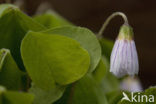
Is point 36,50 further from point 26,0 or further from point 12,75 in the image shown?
point 26,0

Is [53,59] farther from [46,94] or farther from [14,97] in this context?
[14,97]

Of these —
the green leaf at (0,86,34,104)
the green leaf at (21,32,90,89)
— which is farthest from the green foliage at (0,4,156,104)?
the green leaf at (0,86,34,104)

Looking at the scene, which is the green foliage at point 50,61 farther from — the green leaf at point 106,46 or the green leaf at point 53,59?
the green leaf at point 106,46

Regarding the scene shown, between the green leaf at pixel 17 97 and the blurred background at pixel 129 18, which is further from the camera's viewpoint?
the blurred background at pixel 129 18

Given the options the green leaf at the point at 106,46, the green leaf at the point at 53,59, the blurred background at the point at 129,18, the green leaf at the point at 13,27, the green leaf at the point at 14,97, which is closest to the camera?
the green leaf at the point at 14,97

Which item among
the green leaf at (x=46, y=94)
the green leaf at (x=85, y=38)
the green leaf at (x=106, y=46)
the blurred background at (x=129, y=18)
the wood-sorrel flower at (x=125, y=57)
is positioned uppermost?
the green leaf at (x=85, y=38)

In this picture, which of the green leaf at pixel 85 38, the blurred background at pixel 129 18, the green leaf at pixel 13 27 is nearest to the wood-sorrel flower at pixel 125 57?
the green leaf at pixel 85 38

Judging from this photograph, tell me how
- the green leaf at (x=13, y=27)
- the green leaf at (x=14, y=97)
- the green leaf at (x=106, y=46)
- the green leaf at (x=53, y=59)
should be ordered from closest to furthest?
1. the green leaf at (x=14, y=97)
2. the green leaf at (x=53, y=59)
3. the green leaf at (x=13, y=27)
4. the green leaf at (x=106, y=46)
